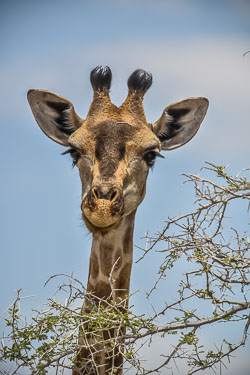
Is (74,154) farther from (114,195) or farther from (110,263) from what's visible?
(110,263)

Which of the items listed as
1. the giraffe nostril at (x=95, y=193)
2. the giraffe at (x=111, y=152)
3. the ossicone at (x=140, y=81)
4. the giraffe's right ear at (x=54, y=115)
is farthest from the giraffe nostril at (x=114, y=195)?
the ossicone at (x=140, y=81)

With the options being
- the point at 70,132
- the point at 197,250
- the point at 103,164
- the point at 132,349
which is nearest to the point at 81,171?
the point at 103,164

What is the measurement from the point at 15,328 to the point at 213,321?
1.96 m

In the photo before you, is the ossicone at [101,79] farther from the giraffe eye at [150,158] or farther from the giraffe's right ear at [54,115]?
the giraffe eye at [150,158]

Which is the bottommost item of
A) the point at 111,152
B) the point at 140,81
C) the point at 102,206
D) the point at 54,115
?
the point at 102,206

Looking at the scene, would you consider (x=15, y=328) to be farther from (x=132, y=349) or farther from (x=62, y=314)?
(x=132, y=349)

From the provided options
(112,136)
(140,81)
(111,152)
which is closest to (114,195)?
(111,152)

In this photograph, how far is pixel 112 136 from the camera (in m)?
6.83

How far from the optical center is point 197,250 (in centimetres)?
606

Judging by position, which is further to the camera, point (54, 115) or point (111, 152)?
point (54, 115)

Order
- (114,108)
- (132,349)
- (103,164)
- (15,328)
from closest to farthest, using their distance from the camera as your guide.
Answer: (132,349) < (15,328) < (103,164) < (114,108)

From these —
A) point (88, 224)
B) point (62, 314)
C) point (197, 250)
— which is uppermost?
point (88, 224)

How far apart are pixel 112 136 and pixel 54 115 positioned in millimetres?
1264

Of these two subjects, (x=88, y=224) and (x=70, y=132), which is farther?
(x=70, y=132)
